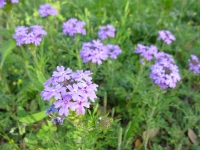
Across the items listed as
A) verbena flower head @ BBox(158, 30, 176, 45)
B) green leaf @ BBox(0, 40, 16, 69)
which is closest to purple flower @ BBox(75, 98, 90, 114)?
green leaf @ BBox(0, 40, 16, 69)

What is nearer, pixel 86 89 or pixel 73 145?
pixel 86 89

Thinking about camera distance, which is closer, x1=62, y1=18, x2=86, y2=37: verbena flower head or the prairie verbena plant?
the prairie verbena plant

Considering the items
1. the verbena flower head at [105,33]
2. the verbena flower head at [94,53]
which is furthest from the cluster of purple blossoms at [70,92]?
the verbena flower head at [105,33]

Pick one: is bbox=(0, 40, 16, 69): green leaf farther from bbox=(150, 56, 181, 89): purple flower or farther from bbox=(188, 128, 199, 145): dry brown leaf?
bbox=(188, 128, 199, 145): dry brown leaf

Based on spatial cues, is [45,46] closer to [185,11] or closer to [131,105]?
[131,105]

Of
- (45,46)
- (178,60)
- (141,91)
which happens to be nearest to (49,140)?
(141,91)

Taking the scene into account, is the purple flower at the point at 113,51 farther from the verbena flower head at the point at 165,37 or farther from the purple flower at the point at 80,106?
the purple flower at the point at 80,106

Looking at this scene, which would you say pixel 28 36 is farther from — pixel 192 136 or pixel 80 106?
pixel 192 136

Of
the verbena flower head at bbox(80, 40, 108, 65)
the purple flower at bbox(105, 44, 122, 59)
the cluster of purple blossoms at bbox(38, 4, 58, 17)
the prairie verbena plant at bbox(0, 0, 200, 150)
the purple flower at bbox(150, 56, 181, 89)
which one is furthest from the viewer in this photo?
the cluster of purple blossoms at bbox(38, 4, 58, 17)
